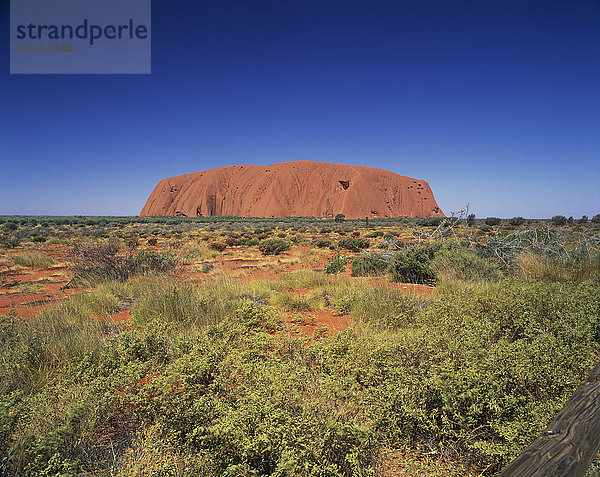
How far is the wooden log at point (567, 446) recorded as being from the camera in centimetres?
162

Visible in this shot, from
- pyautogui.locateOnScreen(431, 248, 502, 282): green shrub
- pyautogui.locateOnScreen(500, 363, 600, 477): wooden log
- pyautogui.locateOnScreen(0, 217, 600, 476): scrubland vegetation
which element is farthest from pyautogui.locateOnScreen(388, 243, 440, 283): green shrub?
pyautogui.locateOnScreen(500, 363, 600, 477): wooden log

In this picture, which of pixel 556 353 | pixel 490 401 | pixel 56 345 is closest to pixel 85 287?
pixel 56 345

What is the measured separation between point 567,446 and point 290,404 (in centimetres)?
179

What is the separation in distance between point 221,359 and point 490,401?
8.56ft

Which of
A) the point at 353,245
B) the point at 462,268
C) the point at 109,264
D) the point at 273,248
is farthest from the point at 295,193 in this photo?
the point at 462,268

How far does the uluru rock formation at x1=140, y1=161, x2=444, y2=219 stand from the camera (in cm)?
9912

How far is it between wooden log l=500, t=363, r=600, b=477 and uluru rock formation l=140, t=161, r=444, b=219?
93808 millimetres

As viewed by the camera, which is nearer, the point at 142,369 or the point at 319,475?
the point at 319,475

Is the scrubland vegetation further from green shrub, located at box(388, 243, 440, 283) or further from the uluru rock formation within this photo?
the uluru rock formation

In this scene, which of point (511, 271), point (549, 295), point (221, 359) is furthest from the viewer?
point (511, 271)

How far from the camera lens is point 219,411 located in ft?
7.80

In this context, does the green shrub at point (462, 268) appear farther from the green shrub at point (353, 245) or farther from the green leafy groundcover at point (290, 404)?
the green shrub at point (353, 245)

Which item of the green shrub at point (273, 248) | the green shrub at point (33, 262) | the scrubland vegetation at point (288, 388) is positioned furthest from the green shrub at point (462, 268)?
the green shrub at point (33, 262)

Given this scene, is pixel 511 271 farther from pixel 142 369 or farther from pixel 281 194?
pixel 281 194
